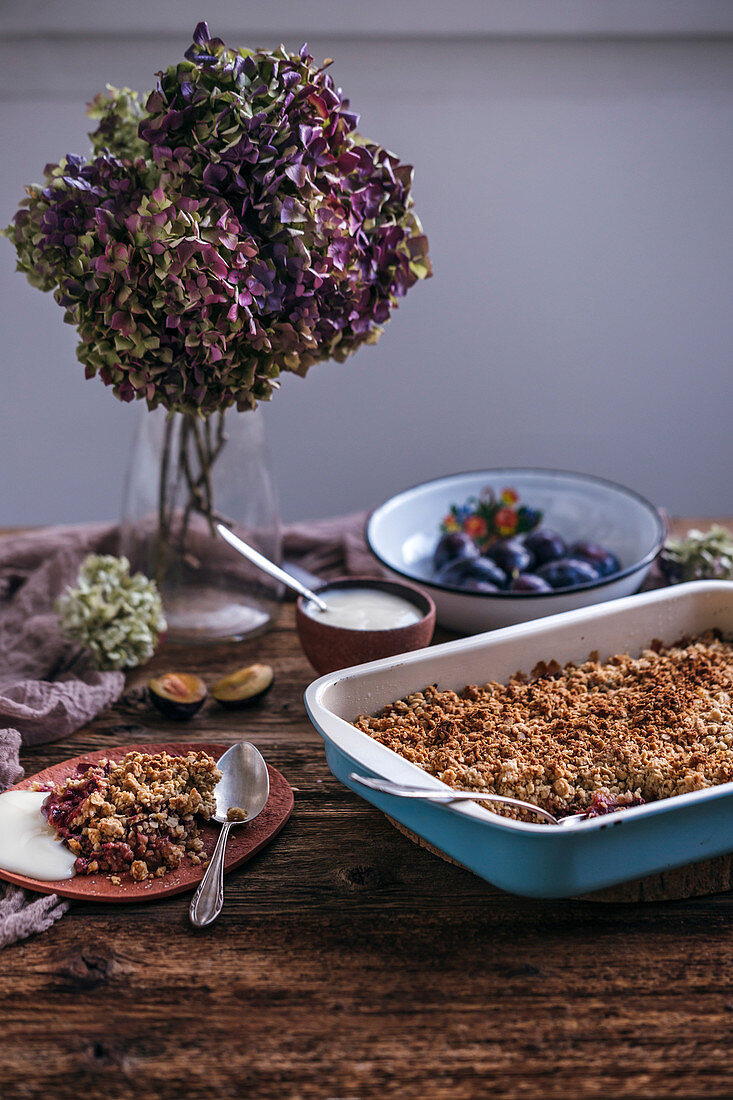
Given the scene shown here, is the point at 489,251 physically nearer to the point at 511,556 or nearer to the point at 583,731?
the point at 511,556

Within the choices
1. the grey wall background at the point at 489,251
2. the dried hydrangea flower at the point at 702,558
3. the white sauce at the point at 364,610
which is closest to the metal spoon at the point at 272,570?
the white sauce at the point at 364,610

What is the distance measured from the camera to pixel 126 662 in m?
1.16

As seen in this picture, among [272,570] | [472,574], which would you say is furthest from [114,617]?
[472,574]

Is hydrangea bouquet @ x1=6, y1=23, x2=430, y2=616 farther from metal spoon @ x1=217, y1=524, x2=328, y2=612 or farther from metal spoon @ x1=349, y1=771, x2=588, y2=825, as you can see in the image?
metal spoon @ x1=349, y1=771, x2=588, y2=825

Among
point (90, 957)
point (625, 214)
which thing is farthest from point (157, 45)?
point (90, 957)

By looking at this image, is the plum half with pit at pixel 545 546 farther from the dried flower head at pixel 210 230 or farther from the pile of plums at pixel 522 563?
the dried flower head at pixel 210 230

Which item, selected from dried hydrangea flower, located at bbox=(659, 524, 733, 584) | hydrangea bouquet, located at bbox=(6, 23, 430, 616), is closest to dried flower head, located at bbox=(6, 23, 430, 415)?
hydrangea bouquet, located at bbox=(6, 23, 430, 616)

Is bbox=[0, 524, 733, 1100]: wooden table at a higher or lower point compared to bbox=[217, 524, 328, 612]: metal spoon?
lower

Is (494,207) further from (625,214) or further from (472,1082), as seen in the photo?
(472,1082)

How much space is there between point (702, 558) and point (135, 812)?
820mm

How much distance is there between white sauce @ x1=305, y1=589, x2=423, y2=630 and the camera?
108 cm

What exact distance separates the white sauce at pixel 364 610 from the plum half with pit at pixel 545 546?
263 millimetres

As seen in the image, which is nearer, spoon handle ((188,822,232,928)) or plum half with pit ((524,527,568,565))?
spoon handle ((188,822,232,928))

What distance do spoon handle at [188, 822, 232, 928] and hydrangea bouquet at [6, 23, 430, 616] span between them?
45cm
